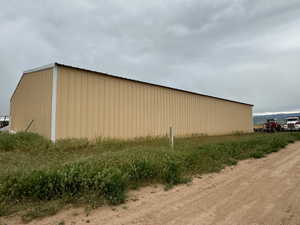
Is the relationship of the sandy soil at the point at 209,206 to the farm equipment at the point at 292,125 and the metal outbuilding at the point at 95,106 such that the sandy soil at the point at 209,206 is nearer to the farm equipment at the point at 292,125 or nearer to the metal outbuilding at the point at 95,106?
the metal outbuilding at the point at 95,106

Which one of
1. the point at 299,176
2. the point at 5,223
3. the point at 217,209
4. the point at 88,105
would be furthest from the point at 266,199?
the point at 88,105

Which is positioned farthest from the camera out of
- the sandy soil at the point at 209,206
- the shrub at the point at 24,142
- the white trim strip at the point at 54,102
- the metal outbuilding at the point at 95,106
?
the metal outbuilding at the point at 95,106

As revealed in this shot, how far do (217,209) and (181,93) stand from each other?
39.4ft

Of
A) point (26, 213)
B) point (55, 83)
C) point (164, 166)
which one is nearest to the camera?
point (26, 213)

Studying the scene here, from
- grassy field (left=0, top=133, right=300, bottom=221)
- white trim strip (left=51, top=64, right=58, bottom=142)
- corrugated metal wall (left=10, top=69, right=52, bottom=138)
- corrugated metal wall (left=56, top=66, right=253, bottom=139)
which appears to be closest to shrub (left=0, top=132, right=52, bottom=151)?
white trim strip (left=51, top=64, right=58, bottom=142)

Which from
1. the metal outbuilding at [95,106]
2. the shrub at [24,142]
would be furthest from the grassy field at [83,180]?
the metal outbuilding at [95,106]

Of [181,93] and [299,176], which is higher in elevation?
[181,93]

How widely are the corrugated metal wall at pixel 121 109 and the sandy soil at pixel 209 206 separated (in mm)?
6343

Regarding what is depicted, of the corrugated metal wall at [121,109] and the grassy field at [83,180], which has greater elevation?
the corrugated metal wall at [121,109]

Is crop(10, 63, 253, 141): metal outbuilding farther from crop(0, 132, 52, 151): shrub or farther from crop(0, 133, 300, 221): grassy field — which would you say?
crop(0, 133, 300, 221): grassy field

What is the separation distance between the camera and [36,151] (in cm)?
785

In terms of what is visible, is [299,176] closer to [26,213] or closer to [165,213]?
[165,213]

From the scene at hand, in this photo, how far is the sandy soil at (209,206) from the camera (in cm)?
301

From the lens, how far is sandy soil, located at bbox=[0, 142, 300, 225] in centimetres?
301
